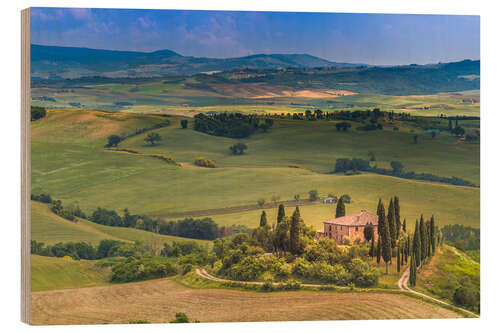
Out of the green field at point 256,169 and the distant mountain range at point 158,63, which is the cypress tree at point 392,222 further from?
the distant mountain range at point 158,63

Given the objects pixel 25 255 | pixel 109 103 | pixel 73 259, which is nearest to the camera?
pixel 25 255

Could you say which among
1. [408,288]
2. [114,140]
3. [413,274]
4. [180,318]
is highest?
[114,140]

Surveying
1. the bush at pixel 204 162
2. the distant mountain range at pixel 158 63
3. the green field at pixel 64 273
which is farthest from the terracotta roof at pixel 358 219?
the green field at pixel 64 273

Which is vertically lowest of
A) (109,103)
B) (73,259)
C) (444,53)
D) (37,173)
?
(73,259)

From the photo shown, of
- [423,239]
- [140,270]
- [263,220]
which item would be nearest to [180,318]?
[140,270]

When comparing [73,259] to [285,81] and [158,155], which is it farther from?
[285,81]

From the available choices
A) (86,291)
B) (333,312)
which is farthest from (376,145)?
(86,291)

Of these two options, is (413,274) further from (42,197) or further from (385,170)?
(42,197)
